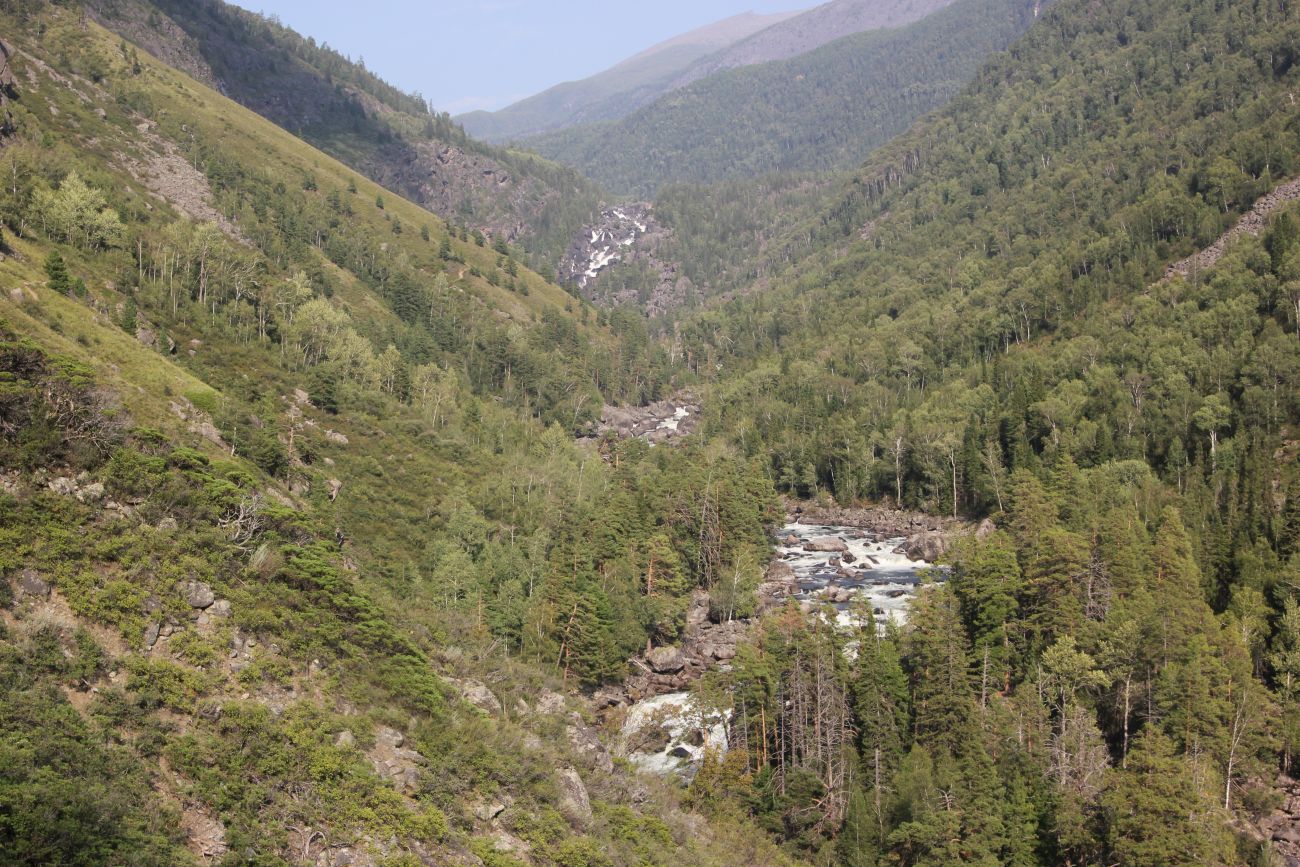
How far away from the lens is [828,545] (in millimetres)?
151375

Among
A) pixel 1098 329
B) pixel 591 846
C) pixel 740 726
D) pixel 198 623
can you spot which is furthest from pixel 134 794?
pixel 1098 329

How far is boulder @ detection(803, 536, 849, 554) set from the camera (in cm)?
14931

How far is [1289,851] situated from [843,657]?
3556 centimetres

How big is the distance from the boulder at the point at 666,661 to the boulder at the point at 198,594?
207 ft

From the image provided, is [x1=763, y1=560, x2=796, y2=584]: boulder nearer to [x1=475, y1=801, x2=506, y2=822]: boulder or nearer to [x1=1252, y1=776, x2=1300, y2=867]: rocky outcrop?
[x1=1252, y1=776, x2=1300, y2=867]: rocky outcrop

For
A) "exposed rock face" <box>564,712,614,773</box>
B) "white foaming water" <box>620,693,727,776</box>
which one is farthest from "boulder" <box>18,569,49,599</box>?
"white foaming water" <box>620,693,727,776</box>

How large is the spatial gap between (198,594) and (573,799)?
23.4 meters

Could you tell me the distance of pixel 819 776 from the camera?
2960 inches

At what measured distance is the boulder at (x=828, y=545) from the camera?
490ft

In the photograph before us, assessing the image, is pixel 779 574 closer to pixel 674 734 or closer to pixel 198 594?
pixel 674 734

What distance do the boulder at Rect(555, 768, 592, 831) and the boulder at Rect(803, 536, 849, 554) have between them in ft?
321

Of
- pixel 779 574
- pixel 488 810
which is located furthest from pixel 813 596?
pixel 488 810

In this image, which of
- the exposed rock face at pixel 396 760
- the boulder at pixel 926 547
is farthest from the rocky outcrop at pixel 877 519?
the exposed rock face at pixel 396 760

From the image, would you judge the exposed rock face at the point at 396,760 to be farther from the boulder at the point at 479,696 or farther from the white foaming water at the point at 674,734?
the white foaming water at the point at 674,734
